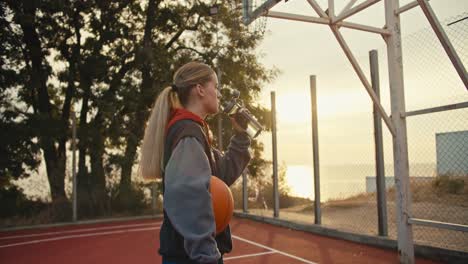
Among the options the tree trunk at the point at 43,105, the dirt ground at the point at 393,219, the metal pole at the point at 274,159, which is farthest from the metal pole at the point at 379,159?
the tree trunk at the point at 43,105

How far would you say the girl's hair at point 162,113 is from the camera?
2.03 m

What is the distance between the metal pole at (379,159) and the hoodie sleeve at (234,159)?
418 centimetres

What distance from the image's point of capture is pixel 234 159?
243 centimetres

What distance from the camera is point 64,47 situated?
1227cm

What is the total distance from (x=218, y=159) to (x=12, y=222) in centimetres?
1030

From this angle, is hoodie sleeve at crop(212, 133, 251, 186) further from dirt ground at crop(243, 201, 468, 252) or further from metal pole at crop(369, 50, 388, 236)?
metal pole at crop(369, 50, 388, 236)

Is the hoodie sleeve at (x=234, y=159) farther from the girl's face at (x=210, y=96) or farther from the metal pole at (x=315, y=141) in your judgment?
the metal pole at (x=315, y=141)

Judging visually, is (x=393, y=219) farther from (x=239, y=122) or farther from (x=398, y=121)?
(x=239, y=122)

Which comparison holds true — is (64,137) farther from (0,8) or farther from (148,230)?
(148,230)

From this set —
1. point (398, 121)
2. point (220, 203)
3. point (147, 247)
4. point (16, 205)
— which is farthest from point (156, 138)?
point (16, 205)

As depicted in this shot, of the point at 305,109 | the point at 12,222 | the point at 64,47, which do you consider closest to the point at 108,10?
the point at 64,47

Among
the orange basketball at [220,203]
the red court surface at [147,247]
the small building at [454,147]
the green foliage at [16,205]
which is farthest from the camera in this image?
the green foliage at [16,205]

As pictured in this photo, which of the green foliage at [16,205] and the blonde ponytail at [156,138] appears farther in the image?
the green foliage at [16,205]

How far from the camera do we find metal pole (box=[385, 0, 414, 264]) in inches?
199
